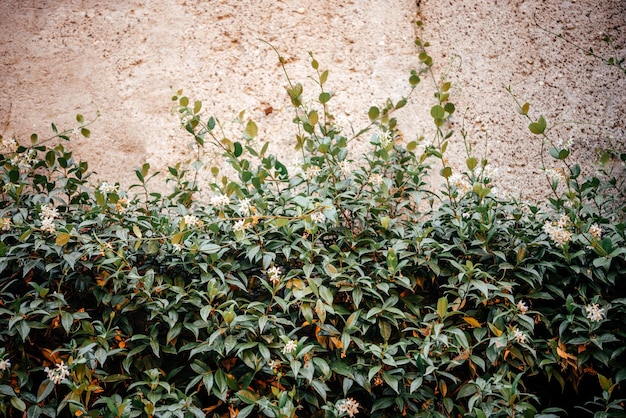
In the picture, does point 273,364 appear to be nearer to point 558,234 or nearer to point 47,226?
point 47,226

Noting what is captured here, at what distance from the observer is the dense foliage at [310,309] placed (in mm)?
1568

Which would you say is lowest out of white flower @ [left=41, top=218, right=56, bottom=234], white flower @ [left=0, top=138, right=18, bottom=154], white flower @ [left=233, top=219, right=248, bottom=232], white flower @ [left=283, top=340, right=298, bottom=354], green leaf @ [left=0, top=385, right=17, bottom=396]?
green leaf @ [left=0, top=385, right=17, bottom=396]

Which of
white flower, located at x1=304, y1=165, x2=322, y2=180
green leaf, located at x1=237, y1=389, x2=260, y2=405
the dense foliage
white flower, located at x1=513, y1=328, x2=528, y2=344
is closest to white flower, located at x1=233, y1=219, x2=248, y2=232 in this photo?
the dense foliage

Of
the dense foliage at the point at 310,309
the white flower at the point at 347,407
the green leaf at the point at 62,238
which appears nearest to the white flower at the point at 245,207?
the dense foliage at the point at 310,309

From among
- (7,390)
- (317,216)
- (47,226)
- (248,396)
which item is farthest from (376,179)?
(7,390)

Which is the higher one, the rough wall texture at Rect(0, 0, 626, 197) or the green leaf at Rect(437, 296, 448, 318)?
the rough wall texture at Rect(0, 0, 626, 197)

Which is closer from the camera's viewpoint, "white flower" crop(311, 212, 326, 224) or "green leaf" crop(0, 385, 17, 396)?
"green leaf" crop(0, 385, 17, 396)

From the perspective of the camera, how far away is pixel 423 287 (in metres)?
1.83

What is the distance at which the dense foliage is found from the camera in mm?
1568

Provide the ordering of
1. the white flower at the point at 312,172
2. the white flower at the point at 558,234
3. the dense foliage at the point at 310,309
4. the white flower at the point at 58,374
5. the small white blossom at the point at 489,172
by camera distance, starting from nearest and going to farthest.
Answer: the white flower at the point at 58,374, the dense foliage at the point at 310,309, the white flower at the point at 558,234, the white flower at the point at 312,172, the small white blossom at the point at 489,172

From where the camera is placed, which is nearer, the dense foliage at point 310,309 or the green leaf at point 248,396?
the green leaf at point 248,396

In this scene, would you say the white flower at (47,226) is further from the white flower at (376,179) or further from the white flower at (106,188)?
the white flower at (376,179)

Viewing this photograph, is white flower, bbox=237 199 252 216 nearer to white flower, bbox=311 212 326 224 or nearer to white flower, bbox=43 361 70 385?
white flower, bbox=311 212 326 224

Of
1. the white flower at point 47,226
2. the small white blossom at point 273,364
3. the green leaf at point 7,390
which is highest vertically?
the white flower at point 47,226
